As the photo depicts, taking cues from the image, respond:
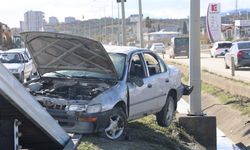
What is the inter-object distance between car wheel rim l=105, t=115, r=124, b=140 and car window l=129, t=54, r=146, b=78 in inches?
57.7

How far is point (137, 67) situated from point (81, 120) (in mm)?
2331

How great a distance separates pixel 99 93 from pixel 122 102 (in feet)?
2.19

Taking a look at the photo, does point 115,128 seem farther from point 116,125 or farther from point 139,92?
point 139,92

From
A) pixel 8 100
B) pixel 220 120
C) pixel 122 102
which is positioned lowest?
pixel 220 120

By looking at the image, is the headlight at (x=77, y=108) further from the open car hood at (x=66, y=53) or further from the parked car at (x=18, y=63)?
the parked car at (x=18, y=63)

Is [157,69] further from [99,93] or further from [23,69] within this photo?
[23,69]

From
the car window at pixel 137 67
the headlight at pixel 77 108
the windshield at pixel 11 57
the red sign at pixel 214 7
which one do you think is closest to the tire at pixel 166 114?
the car window at pixel 137 67

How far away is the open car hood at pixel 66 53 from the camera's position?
9.86 m

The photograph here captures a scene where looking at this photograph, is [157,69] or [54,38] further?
[157,69]

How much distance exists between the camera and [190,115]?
1484cm

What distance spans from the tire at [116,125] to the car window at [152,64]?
1.99m

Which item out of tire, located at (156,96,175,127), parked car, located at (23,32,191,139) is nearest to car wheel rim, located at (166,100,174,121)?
tire, located at (156,96,175,127)

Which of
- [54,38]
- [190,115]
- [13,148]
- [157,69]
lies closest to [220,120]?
[190,115]

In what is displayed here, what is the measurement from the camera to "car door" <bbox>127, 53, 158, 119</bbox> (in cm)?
1088
